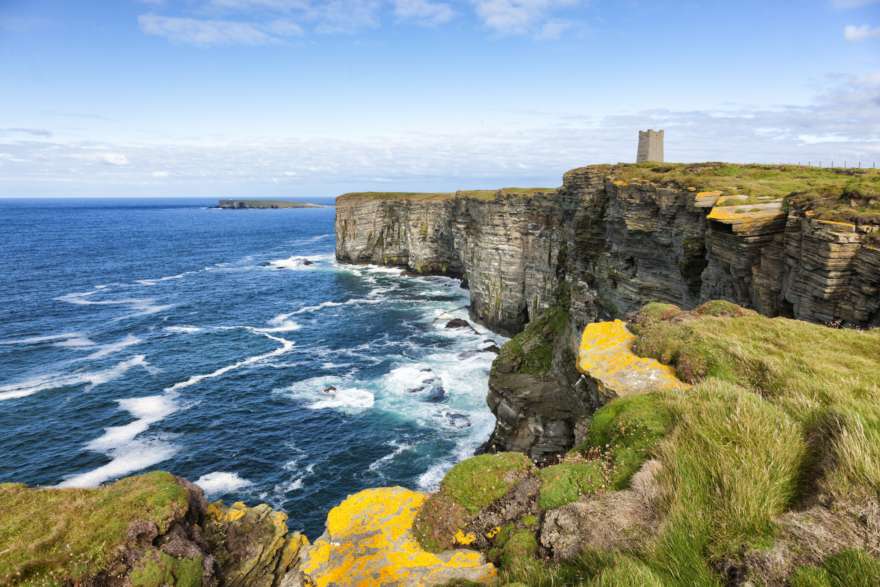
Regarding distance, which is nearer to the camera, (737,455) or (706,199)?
(737,455)

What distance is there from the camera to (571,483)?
9109mm

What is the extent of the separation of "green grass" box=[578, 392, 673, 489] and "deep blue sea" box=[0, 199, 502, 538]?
2328cm

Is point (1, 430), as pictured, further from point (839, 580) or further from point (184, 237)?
point (184, 237)

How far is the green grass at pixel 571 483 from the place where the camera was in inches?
346

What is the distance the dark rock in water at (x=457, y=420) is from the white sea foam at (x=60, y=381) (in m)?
34.0

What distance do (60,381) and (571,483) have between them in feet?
→ 180

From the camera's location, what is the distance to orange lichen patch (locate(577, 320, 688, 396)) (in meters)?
12.6

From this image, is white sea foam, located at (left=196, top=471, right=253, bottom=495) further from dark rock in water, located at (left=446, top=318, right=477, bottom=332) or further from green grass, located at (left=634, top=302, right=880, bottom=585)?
dark rock in water, located at (left=446, top=318, right=477, bottom=332)

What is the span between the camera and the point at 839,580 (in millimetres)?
4242

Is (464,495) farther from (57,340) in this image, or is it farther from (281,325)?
(57,340)

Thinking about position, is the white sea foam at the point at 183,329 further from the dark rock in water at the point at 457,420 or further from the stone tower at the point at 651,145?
the stone tower at the point at 651,145

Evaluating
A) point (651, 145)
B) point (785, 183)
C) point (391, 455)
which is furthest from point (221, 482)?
point (651, 145)

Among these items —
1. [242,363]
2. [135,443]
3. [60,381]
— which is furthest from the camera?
[242,363]

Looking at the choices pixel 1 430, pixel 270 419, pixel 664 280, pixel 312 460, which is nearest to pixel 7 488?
pixel 312 460
